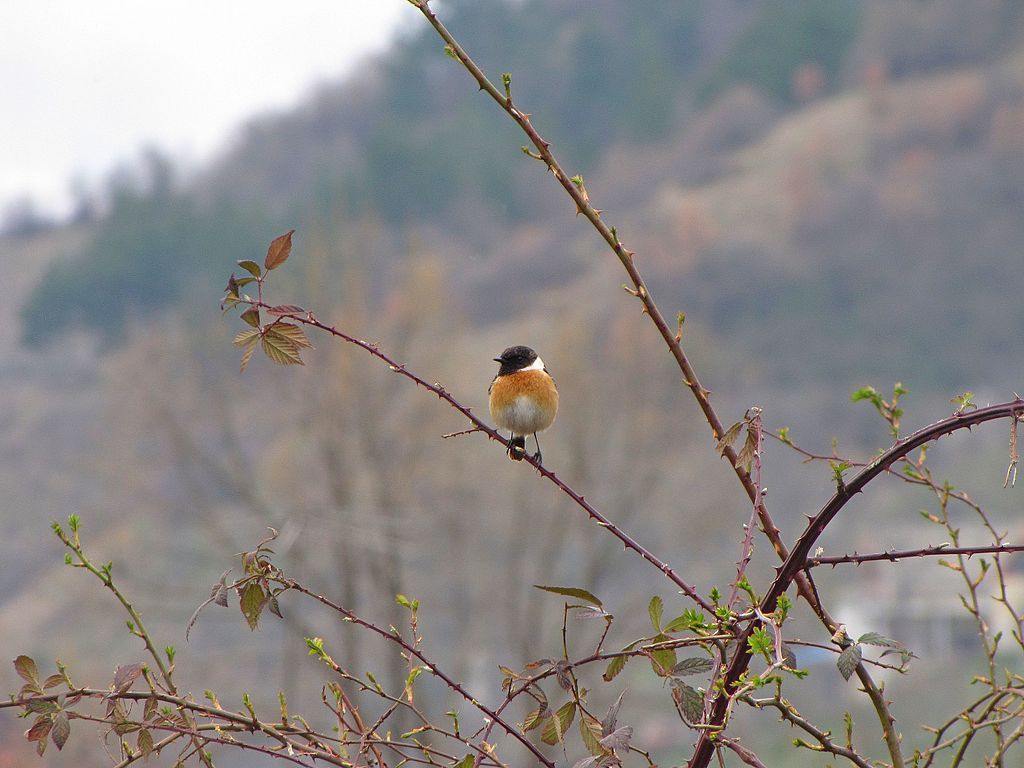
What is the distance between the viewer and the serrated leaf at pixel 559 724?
1695 mm

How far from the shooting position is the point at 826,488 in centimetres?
2878

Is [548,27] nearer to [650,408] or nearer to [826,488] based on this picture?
[826,488]

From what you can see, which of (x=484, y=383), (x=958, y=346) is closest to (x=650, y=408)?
(x=484, y=383)

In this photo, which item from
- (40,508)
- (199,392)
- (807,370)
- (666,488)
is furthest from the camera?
(807,370)

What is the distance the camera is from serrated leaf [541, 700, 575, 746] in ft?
5.56

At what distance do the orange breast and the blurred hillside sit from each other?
9774 millimetres

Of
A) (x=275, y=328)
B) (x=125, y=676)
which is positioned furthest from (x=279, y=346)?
(x=125, y=676)

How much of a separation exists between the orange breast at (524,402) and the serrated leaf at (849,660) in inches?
105

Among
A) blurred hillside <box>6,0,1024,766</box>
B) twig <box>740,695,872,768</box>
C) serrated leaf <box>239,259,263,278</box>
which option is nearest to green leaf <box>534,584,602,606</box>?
twig <box>740,695,872,768</box>

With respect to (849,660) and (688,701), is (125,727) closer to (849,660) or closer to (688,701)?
(688,701)

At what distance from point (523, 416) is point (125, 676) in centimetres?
259

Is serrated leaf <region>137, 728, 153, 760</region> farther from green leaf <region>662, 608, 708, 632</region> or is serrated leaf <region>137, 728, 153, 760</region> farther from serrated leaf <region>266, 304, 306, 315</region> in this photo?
green leaf <region>662, 608, 708, 632</region>

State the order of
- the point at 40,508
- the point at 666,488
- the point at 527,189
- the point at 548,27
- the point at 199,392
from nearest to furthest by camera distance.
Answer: the point at 199,392
the point at 666,488
the point at 40,508
the point at 527,189
the point at 548,27

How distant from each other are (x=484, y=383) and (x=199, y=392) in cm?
526
